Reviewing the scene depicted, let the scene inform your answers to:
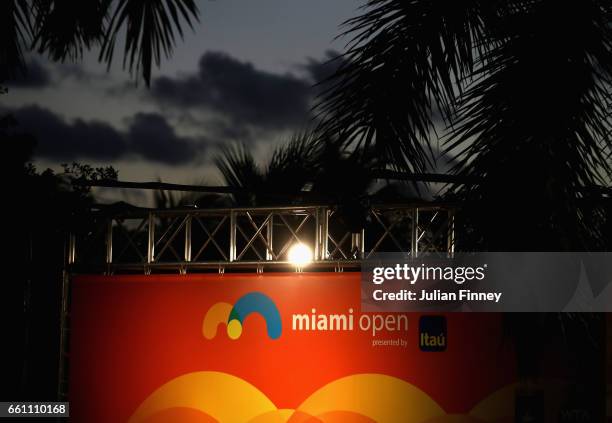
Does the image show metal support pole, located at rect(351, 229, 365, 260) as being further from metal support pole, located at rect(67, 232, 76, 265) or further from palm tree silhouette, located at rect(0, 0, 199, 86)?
palm tree silhouette, located at rect(0, 0, 199, 86)

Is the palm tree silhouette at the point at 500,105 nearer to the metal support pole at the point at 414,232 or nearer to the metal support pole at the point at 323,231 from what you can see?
the metal support pole at the point at 414,232

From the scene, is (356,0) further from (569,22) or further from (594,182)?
(594,182)

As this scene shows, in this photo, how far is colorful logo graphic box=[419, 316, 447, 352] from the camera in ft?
26.0

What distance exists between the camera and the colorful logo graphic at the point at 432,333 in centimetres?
791

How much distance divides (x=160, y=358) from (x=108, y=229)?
4.84 ft

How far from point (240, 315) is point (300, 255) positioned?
3.06 feet

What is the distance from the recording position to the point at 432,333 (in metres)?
7.95

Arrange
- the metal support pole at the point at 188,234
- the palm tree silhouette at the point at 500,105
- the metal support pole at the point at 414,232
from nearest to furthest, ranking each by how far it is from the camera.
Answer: the palm tree silhouette at the point at 500,105 < the metal support pole at the point at 414,232 < the metal support pole at the point at 188,234

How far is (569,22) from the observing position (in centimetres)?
215

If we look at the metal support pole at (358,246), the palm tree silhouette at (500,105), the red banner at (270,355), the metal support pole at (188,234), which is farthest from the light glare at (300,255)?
the palm tree silhouette at (500,105)

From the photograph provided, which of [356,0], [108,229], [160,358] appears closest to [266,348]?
[160,358]

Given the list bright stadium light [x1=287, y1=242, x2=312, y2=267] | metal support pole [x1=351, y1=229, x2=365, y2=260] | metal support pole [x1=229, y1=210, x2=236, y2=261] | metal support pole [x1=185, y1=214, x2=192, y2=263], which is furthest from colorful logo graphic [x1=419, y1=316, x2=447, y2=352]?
metal support pole [x1=185, y1=214, x2=192, y2=263]

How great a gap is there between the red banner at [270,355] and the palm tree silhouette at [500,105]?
516 cm

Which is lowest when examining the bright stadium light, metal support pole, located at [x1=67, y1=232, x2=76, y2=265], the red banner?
the red banner
